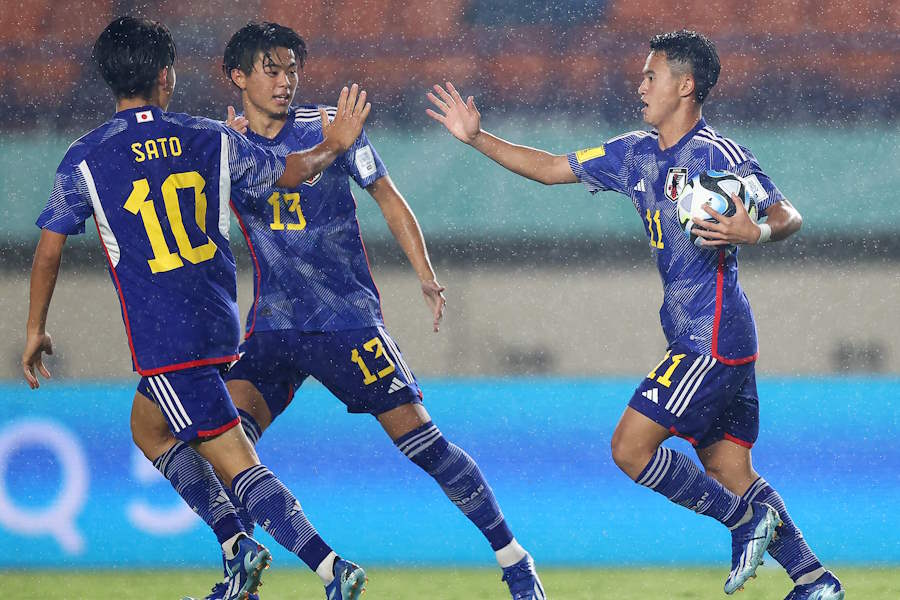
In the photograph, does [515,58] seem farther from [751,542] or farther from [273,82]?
[751,542]

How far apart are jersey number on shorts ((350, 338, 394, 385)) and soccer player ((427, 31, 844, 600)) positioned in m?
0.72

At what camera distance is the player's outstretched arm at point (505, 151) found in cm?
390

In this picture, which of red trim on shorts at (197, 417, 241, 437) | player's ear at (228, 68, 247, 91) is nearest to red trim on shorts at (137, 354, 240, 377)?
red trim on shorts at (197, 417, 241, 437)

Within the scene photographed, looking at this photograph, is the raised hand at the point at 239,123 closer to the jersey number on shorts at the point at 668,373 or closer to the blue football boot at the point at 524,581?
the jersey number on shorts at the point at 668,373

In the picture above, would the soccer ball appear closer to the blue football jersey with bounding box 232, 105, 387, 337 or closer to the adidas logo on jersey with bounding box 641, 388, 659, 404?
the adidas logo on jersey with bounding box 641, 388, 659, 404

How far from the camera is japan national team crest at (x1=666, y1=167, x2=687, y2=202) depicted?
3531 mm

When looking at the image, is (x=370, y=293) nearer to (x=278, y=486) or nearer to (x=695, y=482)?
(x=278, y=486)

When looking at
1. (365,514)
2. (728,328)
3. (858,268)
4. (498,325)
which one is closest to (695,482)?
(728,328)

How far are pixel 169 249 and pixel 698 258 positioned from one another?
4.91 ft

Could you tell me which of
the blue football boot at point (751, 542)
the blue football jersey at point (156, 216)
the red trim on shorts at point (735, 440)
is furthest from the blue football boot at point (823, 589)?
the blue football jersey at point (156, 216)

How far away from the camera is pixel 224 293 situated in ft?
11.3

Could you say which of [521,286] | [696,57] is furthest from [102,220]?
[521,286]

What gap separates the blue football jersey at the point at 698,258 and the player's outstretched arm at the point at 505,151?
32cm

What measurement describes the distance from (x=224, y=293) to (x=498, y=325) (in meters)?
2.81
